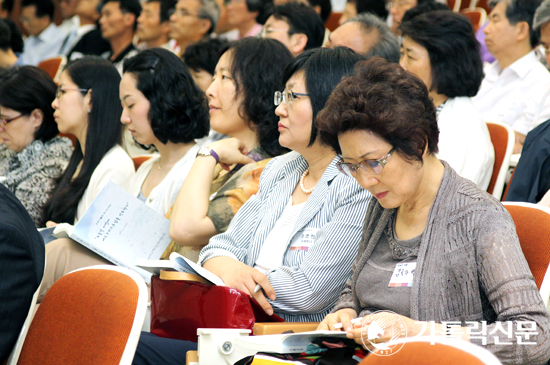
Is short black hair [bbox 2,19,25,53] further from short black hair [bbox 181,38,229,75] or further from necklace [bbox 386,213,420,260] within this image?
necklace [bbox 386,213,420,260]

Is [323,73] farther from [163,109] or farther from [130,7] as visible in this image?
[130,7]

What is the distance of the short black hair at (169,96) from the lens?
2.78 meters

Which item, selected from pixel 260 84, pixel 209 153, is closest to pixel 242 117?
pixel 260 84

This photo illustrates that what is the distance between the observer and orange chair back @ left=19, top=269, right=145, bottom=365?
1378 millimetres

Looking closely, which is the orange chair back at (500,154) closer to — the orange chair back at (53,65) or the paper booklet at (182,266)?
the paper booklet at (182,266)

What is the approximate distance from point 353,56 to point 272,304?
88 centimetres

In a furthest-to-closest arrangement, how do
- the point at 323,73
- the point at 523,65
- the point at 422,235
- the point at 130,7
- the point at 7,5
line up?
1. the point at 7,5
2. the point at 130,7
3. the point at 523,65
4. the point at 323,73
5. the point at 422,235

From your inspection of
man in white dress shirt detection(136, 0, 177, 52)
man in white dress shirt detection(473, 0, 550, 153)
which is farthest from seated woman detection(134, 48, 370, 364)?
man in white dress shirt detection(136, 0, 177, 52)

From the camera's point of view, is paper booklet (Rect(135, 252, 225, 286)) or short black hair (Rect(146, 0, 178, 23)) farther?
short black hair (Rect(146, 0, 178, 23))

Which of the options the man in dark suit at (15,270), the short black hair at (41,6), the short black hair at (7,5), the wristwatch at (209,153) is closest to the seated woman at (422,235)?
the man in dark suit at (15,270)

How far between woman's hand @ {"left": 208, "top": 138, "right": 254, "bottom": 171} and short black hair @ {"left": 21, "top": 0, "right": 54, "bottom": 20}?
5.89 meters

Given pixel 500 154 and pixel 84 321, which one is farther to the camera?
pixel 500 154

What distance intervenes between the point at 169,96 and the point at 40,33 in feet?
17.5

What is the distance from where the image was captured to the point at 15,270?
1.37 meters
